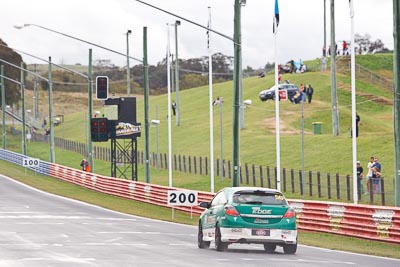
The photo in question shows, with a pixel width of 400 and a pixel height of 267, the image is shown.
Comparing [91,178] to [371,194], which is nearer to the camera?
[371,194]

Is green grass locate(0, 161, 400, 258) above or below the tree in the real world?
below

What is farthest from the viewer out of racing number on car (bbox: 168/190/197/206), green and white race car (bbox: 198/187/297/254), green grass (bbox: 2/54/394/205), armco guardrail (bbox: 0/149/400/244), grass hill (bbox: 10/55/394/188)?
grass hill (bbox: 10/55/394/188)

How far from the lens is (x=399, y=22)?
3077cm

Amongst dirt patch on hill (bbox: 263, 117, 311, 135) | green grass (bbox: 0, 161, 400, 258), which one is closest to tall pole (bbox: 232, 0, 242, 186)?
green grass (bbox: 0, 161, 400, 258)

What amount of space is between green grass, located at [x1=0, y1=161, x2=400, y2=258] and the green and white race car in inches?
97.2

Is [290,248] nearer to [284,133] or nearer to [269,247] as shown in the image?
[269,247]

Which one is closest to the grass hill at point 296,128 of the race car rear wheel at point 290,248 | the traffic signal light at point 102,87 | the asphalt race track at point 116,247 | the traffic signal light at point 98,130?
the traffic signal light at point 98,130

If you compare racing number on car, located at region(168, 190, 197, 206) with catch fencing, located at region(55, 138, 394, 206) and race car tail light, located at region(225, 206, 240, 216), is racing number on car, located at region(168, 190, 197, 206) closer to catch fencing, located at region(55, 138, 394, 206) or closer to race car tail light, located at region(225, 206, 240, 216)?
catch fencing, located at region(55, 138, 394, 206)

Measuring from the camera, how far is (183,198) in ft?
131

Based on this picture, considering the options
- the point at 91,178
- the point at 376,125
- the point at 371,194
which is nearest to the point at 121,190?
the point at 91,178

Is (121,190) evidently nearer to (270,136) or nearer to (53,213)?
(53,213)

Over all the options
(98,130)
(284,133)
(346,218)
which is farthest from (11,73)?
(346,218)

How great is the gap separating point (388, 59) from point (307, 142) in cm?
6128

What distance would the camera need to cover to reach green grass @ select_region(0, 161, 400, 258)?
94.0 ft
